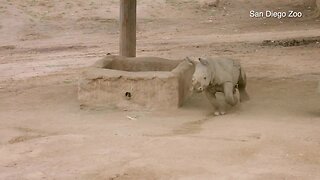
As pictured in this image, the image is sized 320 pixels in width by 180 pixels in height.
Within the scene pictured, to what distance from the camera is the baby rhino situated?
767cm

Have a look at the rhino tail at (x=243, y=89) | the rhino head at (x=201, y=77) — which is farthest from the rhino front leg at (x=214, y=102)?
the rhino tail at (x=243, y=89)

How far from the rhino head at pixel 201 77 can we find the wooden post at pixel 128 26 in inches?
136

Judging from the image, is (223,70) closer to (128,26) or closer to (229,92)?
(229,92)

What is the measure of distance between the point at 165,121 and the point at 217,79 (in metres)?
0.85

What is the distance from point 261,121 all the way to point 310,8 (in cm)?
1575

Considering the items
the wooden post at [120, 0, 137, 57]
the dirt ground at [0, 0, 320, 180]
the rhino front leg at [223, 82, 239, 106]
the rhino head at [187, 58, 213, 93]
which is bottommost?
the dirt ground at [0, 0, 320, 180]

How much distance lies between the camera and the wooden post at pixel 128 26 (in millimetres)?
10961

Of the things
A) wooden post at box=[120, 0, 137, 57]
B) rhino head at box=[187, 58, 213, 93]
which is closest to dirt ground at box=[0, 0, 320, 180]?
rhino head at box=[187, 58, 213, 93]

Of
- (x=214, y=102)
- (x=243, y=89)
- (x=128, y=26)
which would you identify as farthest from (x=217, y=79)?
(x=128, y=26)

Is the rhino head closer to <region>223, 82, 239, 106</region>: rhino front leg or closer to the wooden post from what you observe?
<region>223, 82, 239, 106</region>: rhino front leg

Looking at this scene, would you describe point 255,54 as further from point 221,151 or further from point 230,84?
point 221,151

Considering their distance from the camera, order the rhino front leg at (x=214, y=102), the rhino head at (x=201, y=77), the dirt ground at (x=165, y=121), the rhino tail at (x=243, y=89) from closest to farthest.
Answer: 1. the dirt ground at (x=165, y=121)
2. the rhino head at (x=201, y=77)
3. the rhino front leg at (x=214, y=102)
4. the rhino tail at (x=243, y=89)

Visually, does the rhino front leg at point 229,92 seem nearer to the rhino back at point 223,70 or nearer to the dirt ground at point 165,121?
the rhino back at point 223,70

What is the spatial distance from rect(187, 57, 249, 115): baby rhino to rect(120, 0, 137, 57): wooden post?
3094 mm
